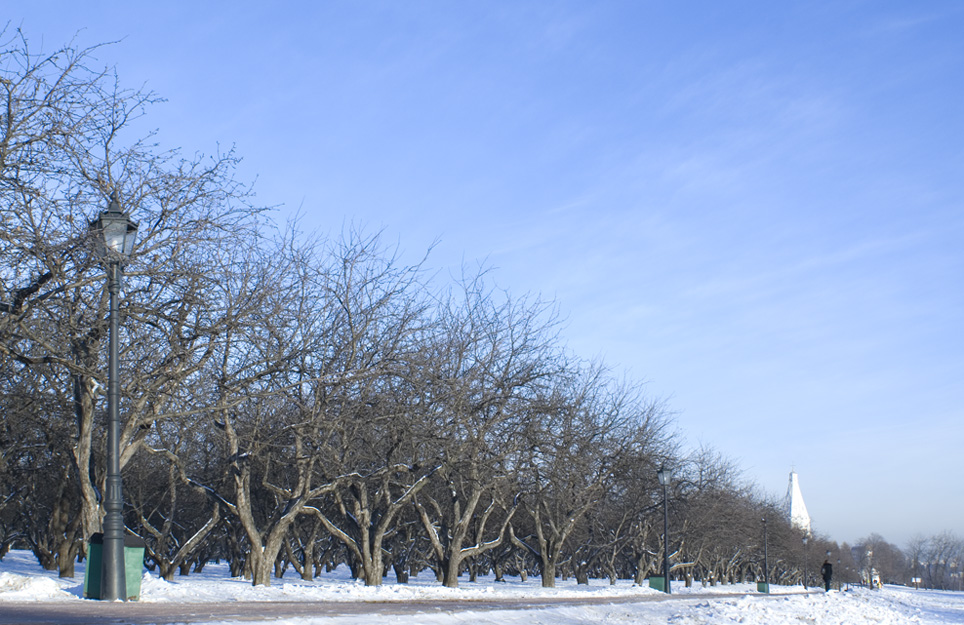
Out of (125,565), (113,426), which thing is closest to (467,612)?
(125,565)

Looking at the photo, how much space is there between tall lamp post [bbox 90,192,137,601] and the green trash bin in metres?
0.34

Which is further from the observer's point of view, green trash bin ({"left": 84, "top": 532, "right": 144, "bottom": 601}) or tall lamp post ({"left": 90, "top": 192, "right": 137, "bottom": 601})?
green trash bin ({"left": 84, "top": 532, "right": 144, "bottom": 601})

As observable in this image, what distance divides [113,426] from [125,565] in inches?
90.8

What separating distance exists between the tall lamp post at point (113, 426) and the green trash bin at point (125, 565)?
0.34m

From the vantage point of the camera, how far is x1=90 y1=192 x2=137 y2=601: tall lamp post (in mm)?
13211

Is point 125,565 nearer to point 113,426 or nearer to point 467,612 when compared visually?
point 113,426

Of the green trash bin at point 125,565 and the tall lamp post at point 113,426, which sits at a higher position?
the tall lamp post at point 113,426

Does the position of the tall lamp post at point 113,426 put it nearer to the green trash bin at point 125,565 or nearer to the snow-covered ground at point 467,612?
the green trash bin at point 125,565

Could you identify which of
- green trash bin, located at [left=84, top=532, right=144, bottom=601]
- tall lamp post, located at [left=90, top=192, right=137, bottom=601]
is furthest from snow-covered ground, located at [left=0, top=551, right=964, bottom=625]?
tall lamp post, located at [left=90, top=192, right=137, bottom=601]

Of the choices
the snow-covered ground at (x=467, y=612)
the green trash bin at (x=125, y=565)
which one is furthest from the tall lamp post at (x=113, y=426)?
the snow-covered ground at (x=467, y=612)

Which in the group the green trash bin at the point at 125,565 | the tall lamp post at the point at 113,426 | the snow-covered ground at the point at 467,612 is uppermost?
the tall lamp post at the point at 113,426

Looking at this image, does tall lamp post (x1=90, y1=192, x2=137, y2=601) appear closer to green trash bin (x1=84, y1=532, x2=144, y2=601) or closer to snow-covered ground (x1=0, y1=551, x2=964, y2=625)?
green trash bin (x1=84, y1=532, x2=144, y2=601)

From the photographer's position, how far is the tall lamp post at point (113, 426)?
13.2 m

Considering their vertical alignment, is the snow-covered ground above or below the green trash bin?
below
